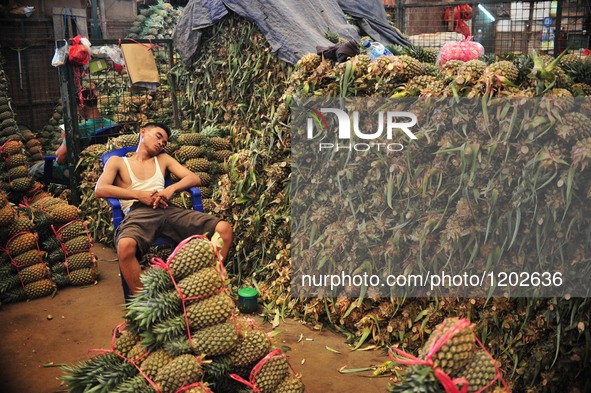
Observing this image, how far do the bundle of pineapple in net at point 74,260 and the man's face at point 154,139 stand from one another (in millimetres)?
1261

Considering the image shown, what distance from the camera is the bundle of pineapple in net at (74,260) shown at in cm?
567

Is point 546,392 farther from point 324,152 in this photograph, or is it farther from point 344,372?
point 324,152

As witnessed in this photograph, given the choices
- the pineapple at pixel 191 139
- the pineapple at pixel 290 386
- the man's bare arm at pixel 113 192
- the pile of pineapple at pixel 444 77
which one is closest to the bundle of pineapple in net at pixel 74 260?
the man's bare arm at pixel 113 192

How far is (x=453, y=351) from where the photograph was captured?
90.7 inches

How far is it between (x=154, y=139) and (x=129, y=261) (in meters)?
1.13

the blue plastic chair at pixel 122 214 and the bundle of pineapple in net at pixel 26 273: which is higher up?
the blue plastic chair at pixel 122 214

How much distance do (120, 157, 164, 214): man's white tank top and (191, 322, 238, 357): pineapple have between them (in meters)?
2.26

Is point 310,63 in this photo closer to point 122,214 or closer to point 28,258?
point 122,214

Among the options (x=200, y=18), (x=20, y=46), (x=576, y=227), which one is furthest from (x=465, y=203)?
(x=20, y=46)

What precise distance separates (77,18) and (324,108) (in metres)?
8.09

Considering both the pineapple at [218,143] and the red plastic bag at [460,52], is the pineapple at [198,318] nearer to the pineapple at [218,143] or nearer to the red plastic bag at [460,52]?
the red plastic bag at [460,52]

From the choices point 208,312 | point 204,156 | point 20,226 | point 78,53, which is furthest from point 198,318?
point 78,53

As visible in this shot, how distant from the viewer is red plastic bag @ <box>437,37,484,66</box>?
4.70 metres

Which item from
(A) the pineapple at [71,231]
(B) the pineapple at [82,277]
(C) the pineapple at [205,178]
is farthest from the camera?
(C) the pineapple at [205,178]
